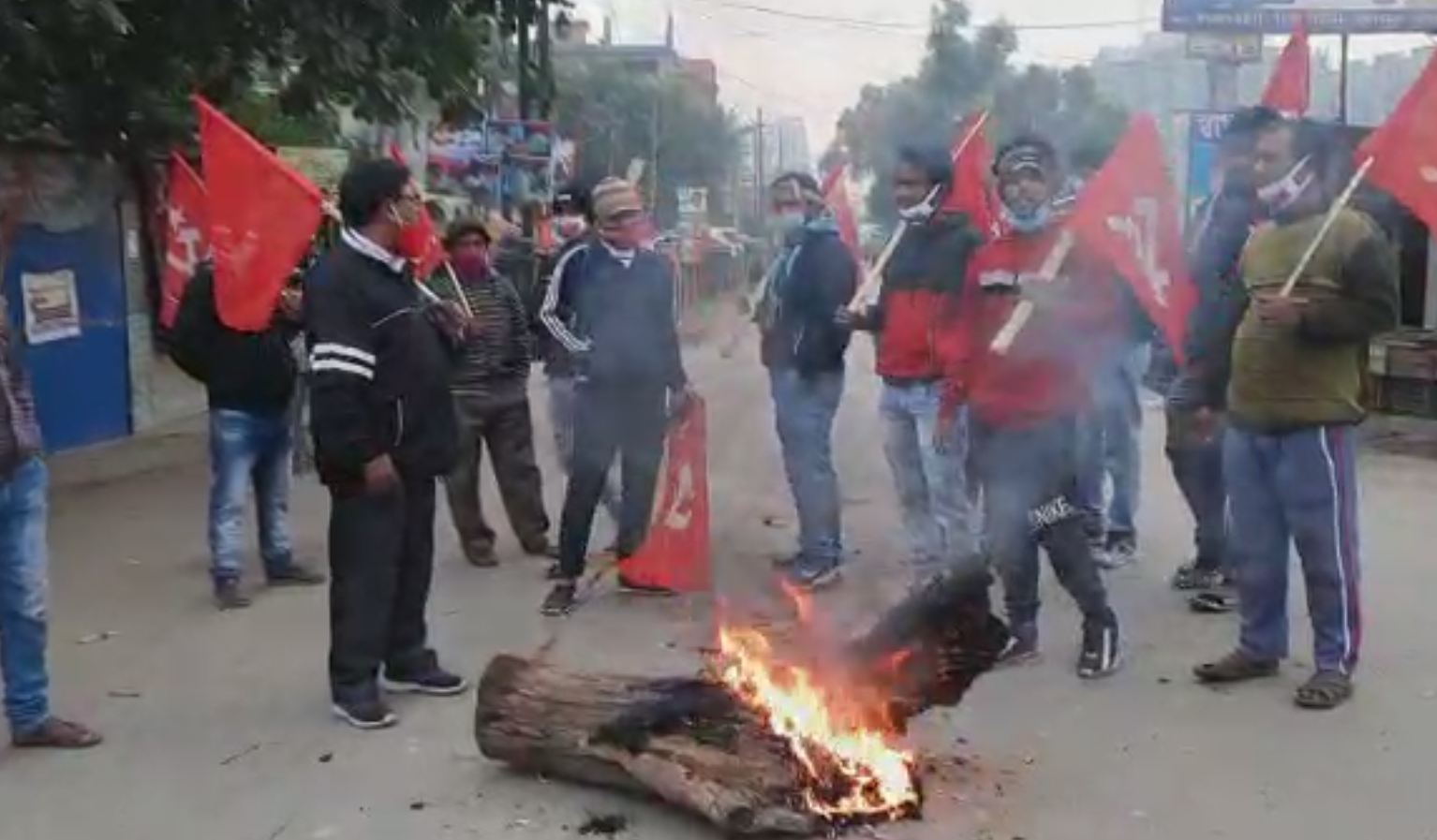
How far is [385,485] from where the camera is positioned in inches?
213

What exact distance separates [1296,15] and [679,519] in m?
18.9

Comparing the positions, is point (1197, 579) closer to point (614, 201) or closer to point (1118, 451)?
point (1118, 451)

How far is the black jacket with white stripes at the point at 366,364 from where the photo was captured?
525 centimetres

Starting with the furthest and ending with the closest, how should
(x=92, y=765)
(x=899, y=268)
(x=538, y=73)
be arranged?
(x=538, y=73) < (x=899, y=268) < (x=92, y=765)

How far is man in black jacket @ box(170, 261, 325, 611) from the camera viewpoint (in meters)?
7.15

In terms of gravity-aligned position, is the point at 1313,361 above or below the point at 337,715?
above

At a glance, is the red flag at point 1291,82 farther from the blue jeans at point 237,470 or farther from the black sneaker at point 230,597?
the black sneaker at point 230,597

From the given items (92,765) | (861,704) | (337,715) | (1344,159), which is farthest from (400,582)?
(1344,159)

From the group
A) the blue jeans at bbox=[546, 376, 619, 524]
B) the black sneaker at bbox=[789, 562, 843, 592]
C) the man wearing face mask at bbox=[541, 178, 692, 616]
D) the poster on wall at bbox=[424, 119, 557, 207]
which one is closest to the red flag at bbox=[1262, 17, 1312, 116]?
the black sneaker at bbox=[789, 562, 843, 592]

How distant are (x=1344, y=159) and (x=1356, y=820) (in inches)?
90.3

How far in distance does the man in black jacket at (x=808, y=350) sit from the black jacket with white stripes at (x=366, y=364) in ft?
7.65

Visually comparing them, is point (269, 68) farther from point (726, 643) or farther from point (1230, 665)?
point (1230, 665)

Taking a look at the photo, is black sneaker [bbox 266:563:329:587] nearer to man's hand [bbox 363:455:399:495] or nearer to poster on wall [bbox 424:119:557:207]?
man's hand [bbox 363:455:399:495]

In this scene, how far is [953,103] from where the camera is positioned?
9.46 metres
